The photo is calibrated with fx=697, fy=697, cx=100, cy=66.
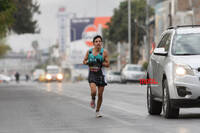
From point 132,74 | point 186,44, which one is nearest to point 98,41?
point 186,44

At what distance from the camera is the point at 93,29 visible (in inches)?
6339

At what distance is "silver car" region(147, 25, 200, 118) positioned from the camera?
13664 millimetres

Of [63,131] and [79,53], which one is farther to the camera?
[79,53]

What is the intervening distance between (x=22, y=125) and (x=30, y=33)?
4587 cm

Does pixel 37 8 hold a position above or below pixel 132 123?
above

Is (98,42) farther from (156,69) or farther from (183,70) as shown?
(183,70)

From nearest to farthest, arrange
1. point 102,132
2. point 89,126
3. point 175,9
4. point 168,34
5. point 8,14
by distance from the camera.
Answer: point 102,132, point 89,126, point 168,34, point 8,14, point 175,9

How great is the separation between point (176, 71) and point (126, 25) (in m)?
83.0

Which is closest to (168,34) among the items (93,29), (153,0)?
(153,0)

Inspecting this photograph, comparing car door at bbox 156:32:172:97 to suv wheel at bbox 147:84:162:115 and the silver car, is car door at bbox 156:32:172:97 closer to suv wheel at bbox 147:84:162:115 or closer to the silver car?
the silver car

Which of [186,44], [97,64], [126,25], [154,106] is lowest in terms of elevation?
[154,106]

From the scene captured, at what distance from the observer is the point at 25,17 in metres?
56.6

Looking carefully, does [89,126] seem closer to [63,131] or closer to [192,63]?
[63,131]

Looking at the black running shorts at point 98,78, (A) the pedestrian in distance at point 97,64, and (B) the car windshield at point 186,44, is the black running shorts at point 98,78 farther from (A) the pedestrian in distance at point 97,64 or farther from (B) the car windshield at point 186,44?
(B) the car windshield at point 186,44
